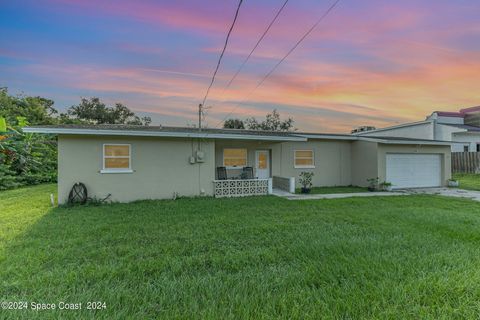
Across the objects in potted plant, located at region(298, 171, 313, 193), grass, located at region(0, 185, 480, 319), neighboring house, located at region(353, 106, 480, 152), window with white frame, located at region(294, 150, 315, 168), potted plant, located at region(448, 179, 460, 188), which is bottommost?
grass, located at region(0, 185, 480, 319)

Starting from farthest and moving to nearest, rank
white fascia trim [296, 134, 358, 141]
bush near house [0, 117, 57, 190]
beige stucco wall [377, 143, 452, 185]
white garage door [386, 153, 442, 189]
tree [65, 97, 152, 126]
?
tree [65, 97, 152, 126] < white garage door [386, 153, 442, 189] < white fascia trim [296, 134, 358, 141] < bush near house [0, 117, 57, 190] < beige stucco wall [377, 143, 452, 185]

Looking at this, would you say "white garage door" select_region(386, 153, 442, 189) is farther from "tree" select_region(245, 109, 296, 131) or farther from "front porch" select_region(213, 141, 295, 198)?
"tree" select_region(245, 109, 296, 131)

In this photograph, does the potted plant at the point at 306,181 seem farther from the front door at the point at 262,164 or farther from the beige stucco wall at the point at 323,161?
the front door at the point at 262,164

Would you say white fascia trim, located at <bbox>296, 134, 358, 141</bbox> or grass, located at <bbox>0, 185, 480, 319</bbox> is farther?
white fascia trim, located at <bbox>296, 134, 358, 141</bbox>

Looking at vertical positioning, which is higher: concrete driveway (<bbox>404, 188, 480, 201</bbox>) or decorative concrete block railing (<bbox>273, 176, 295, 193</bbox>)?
decorative concrete block railing (<bbox>273, 176, 295, 193</bbox>)

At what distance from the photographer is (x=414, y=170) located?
1448 cm

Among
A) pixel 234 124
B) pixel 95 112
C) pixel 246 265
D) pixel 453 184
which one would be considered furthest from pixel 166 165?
pixel 95 112

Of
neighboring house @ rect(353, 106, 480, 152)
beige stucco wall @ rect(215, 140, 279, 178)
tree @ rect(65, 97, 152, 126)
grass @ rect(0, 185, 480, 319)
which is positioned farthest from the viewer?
tree @ rect(65, 97, 152, 126)

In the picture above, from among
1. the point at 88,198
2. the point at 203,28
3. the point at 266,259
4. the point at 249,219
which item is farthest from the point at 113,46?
the point at 266,259

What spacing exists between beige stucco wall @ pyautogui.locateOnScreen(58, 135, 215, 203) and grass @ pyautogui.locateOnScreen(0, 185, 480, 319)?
2548mm

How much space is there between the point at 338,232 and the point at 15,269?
5.55 meters

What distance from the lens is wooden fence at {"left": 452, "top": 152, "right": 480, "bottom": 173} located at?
19.9 meters

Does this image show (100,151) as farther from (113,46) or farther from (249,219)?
(249,219)

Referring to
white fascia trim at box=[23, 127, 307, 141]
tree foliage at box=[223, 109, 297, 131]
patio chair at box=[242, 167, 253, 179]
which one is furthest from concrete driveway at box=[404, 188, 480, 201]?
tree foliage at box=[223, 109, 297, 131]
